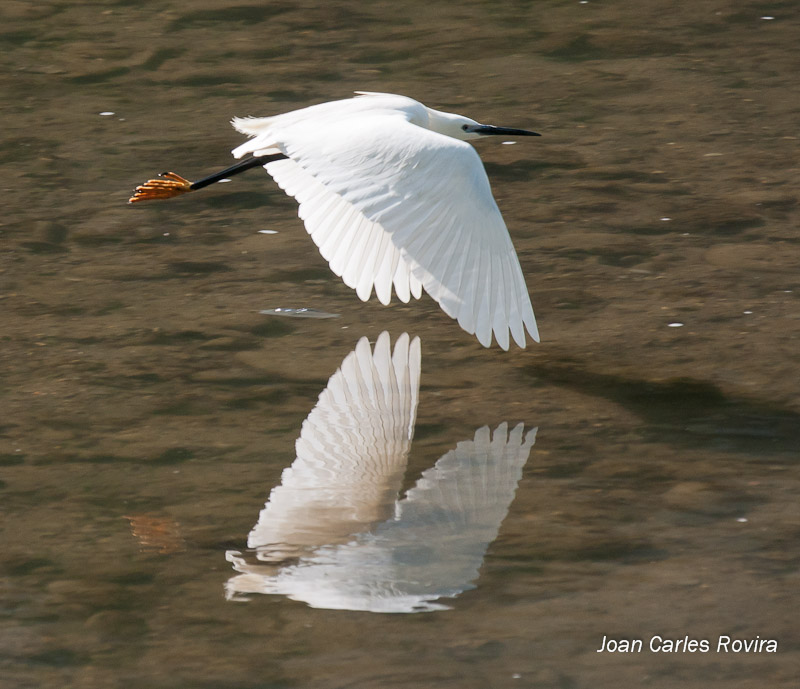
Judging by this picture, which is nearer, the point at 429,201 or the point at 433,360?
the point at 429,201

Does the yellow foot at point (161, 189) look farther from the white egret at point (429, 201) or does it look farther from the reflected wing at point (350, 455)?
the reflected wing at point (350, 455)

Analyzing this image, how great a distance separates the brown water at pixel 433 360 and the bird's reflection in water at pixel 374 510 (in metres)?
0.06

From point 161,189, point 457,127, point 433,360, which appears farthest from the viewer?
point 161,189

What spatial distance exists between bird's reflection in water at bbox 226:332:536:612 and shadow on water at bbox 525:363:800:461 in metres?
0.34

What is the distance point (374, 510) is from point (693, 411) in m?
1.04

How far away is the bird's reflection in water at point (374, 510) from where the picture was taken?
2.99m

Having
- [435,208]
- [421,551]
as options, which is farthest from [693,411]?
[421,551]

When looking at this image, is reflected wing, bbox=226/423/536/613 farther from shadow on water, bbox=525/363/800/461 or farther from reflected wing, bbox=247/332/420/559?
shadow on water, bbox=525/363/800/461

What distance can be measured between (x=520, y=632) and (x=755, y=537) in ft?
2.28

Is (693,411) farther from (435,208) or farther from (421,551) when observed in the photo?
(421,551)

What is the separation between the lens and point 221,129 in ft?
21.0

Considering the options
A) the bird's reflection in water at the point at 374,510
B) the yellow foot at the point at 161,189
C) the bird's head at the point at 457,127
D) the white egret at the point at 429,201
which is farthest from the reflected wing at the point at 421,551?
the yellow foot at the point at 161,189

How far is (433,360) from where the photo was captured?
4176 mm

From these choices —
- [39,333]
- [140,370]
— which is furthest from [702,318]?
[39,333]
